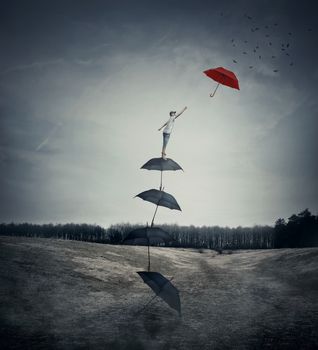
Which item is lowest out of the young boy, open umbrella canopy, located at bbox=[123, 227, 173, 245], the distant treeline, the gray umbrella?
the distant treeline

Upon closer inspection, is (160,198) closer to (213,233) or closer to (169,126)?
(169,126)

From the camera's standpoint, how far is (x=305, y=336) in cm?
660

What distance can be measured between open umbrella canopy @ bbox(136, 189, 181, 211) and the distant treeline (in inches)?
2065

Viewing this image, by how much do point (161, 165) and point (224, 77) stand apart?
166 inches

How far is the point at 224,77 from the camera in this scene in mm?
11000

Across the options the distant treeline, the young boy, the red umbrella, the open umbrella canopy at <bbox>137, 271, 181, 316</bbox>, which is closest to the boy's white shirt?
the young boy

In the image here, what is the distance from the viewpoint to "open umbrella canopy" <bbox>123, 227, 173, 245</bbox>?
10.1m

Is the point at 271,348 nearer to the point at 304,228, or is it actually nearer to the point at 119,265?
the point at 119,265

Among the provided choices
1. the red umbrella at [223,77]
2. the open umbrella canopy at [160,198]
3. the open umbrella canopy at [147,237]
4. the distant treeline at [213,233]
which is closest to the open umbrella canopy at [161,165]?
the open umbrella canopy at [160,198]

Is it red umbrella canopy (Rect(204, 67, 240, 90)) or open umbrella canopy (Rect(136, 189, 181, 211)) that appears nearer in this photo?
open umbrella canopy (Rect(136, 189, 181, 211))

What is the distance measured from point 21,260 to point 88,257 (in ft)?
11.0

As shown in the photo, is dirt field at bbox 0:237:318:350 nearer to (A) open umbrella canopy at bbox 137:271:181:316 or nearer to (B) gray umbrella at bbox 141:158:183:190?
(A) open umbrella canopy at bbox 137:271:181:316

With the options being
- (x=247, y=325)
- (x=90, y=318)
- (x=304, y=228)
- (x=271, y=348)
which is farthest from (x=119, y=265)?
(x=304, y=228)

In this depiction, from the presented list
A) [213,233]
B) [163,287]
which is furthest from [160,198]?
[213,233]
